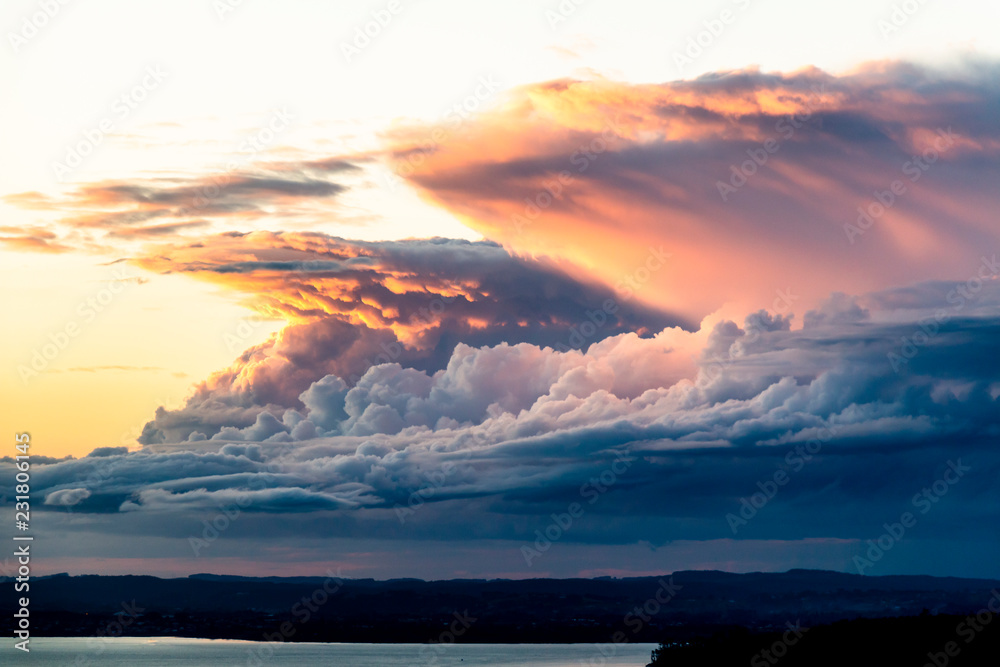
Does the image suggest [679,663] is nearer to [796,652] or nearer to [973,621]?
[796,652]

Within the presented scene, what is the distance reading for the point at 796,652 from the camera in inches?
4318

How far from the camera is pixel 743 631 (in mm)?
124562

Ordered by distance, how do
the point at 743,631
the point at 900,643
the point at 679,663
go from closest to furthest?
the point at 900,643 → the point at 679,663 → the point at 743,631

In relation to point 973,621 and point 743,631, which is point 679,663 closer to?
point 743,631

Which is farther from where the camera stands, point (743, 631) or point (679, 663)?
point (743, 631)

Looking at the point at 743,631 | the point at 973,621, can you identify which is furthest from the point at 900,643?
the point at 743,631

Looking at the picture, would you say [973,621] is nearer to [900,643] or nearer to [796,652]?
[900,643]

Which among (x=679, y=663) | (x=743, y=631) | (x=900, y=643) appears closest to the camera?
(x=900, y=643)

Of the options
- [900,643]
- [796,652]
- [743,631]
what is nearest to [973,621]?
[900,643]

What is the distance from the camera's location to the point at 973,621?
106 metres

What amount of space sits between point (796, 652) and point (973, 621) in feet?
60.5

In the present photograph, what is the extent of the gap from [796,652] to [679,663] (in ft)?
44.4

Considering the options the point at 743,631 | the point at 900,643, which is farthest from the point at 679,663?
the point at 900,643

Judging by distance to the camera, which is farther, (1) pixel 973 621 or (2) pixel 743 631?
(2) pixel 743 631
